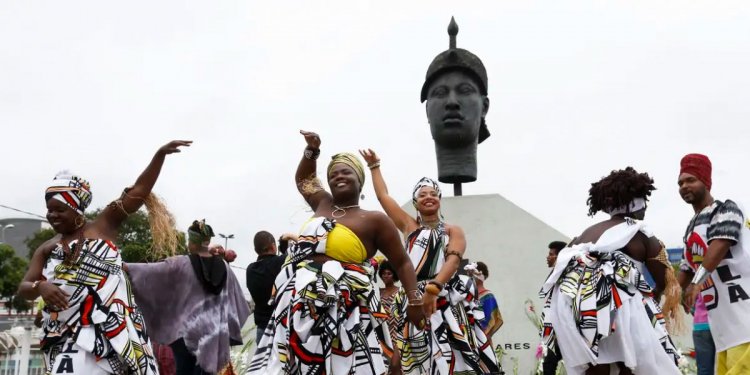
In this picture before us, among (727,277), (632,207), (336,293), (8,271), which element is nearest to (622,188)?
(632,207)

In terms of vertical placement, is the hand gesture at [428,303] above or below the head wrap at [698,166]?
below

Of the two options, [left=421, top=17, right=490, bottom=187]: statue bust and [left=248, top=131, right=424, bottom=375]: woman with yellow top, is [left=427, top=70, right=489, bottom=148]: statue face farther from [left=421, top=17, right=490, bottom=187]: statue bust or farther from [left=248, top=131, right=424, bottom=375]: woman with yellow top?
[left=248, top=131, right=424, bottom=375]: woman with yellow top

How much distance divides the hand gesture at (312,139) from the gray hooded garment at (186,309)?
1879 millimetres

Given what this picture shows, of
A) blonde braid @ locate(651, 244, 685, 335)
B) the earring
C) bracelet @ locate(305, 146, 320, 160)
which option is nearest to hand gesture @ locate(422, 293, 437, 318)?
bracelet @ locate(305, 146, 320, 160)

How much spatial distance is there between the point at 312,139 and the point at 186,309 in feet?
7.36

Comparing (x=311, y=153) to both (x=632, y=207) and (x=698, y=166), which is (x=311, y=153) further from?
(x=698, y=166)

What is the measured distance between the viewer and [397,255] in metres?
4.57

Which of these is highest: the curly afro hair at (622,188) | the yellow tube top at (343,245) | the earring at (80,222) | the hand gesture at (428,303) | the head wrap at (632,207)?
the curly afro hair at (622,188)

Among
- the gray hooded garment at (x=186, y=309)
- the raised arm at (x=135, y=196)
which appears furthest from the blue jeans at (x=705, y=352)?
the raised arm at (x=135, y=196)

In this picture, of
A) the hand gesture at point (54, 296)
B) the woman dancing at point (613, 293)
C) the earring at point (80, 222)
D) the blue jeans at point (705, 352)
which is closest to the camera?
the hand gesture at point (54, 296)

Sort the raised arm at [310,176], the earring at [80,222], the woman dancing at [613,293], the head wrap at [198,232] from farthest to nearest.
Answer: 1. the head wrap at [198,232]
2. the earring at [80,222]
3. the raised arm at [310,176]
4. the woman dancing at [613,293]

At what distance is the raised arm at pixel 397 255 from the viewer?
14.9 ft

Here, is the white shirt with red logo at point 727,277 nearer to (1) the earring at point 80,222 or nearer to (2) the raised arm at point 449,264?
(2) the raised arm at point 449,264

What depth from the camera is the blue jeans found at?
20.3ft
